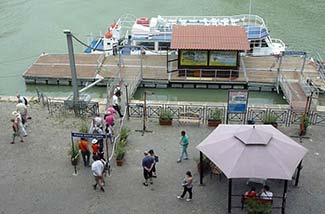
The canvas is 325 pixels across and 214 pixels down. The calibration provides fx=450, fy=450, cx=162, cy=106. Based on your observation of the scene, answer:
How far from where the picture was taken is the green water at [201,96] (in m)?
26.6

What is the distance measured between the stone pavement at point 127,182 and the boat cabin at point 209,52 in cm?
809

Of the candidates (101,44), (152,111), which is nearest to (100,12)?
(101,44)

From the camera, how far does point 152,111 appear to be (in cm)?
2103

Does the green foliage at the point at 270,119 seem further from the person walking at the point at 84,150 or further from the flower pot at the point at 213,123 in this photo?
the person walking at the point at 84,150

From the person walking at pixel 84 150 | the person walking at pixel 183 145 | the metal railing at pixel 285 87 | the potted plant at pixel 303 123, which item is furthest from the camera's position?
the metal railing at pixel 285 87

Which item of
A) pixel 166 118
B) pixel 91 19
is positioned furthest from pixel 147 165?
pixel 91 19

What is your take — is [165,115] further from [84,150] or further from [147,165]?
[147,165]

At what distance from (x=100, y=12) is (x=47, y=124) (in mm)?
25049

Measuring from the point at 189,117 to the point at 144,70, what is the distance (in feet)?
28.3

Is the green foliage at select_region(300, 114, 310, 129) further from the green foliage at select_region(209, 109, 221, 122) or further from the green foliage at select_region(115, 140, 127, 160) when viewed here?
the green foliage at select_region(115, 140, 127, 160)

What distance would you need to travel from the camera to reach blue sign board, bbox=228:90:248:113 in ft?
62.6

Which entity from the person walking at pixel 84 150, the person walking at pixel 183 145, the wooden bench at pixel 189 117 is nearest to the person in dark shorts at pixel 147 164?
the person walking at pixel 183 145

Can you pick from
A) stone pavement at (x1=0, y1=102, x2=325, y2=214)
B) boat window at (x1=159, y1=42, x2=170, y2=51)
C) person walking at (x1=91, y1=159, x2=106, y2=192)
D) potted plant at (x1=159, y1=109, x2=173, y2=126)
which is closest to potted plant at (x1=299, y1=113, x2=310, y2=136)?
stone pavement at (x1=0, y1=102, x2=325, y2=214)

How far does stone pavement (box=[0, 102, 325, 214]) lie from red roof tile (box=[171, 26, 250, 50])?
26.8 ft
